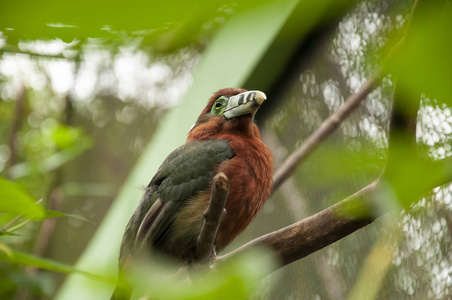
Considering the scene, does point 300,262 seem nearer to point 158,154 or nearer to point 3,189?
point 158,154

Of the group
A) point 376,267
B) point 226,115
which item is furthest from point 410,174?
point 226,115

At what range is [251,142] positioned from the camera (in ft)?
6.77

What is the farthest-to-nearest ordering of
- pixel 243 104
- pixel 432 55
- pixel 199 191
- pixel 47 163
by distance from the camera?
1. pixel 47 163
2. pixel 243 104
3. pixel 199 191
4. pixel 432 55

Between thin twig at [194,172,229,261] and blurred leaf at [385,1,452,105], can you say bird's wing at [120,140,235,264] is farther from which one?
blurred leaf at [385,1,452,105]

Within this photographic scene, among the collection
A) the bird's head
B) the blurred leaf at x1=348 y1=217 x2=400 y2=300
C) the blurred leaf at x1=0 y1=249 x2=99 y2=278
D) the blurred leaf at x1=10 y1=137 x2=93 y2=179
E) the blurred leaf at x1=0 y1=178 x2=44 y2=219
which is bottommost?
the blurred leaf at x1=348 y1=217 x2=400 y2=300

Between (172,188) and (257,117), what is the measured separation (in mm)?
753

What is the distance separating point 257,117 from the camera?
8.13 ft

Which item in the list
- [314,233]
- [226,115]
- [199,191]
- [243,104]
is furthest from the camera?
[226,115]

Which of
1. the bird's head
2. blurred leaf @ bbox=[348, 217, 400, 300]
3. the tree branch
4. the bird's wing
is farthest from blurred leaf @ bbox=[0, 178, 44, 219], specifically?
the bird's head

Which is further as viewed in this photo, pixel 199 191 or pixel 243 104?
pixel 243 104

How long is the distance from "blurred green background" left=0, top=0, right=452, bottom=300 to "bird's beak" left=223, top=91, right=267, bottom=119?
0.20 metres

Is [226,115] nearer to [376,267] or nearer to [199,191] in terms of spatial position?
[199,191]

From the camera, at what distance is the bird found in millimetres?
1832

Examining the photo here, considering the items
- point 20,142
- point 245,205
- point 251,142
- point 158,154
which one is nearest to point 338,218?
point 245,205
